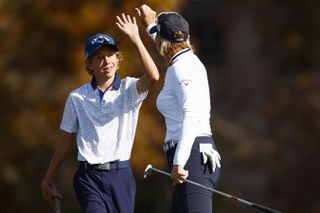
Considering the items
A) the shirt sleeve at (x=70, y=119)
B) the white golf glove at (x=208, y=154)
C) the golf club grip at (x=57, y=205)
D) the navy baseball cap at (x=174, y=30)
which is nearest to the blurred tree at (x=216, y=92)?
the golf club grip at (x=57, y=205)

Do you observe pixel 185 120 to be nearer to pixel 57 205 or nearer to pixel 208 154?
pixel 208 154

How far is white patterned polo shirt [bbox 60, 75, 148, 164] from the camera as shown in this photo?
28.5 feet

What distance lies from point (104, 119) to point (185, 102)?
0.62 meters

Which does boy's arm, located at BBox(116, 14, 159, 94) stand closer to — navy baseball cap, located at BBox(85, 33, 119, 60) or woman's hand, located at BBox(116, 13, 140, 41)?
woman's hand, located at BBox(116, 13, 140, 41)

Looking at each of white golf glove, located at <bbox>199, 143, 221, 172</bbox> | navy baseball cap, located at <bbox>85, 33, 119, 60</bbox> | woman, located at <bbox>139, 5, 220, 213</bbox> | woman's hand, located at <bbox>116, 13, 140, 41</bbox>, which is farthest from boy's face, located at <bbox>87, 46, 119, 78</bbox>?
white golf glove, located at <bbox>199, 143, 221, 172</bbox>

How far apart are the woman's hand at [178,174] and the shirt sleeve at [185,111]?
0.10 ft

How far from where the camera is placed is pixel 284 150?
22797mm

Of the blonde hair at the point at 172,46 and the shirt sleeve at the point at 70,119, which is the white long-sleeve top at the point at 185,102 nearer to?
the blonde hair at the point at 172,46

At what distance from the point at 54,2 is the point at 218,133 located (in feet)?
15.6

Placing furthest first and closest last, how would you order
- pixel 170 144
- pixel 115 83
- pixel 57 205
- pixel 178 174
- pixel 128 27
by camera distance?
pixel 57 205
pixel 115 83
pixel 128 27
pixel 170 144
pixel 178 174

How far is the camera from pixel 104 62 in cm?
873

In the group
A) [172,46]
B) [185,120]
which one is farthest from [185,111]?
[172,46]

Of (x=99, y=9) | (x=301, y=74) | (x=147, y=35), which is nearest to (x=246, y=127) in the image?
(x=301, y=74)

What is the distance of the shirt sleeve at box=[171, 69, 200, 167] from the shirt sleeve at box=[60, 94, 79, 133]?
737 mm
